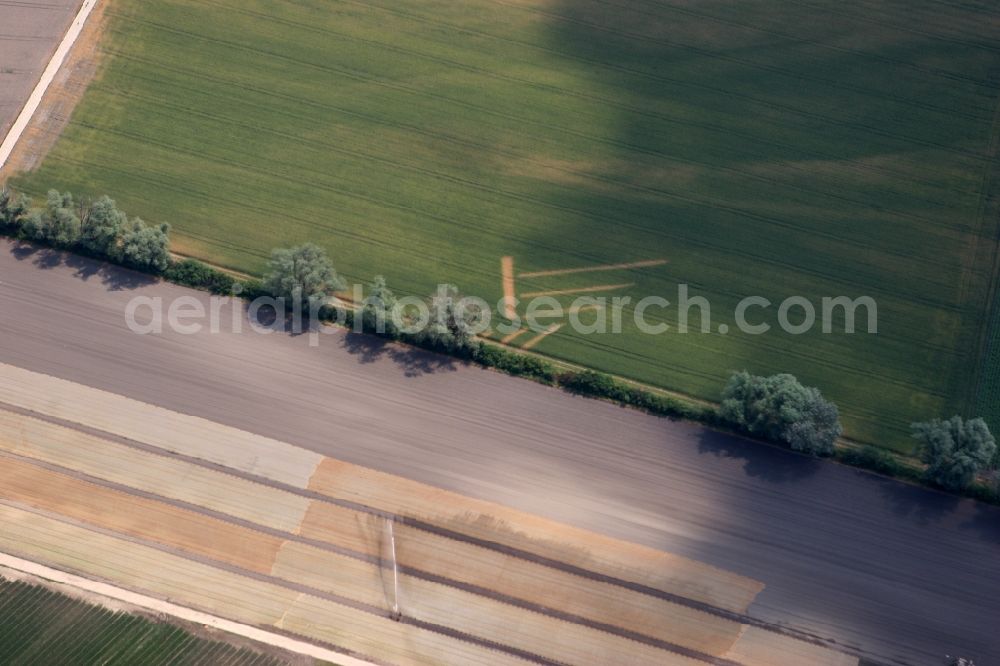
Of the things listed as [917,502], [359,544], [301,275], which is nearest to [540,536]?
[359,544]

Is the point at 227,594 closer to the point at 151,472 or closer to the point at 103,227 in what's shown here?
the point at 151,472

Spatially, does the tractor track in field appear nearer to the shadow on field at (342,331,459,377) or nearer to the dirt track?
the shadow on field at (342,331,459,377)

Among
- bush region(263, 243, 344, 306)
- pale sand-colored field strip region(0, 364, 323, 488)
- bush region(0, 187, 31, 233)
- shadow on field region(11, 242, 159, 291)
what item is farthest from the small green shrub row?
bush region(0, 187, 31, 233)

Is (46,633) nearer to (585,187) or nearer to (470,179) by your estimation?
(470,179)

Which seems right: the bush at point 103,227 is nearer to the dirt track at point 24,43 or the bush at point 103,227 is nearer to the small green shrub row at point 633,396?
the dirt track at point 24,43

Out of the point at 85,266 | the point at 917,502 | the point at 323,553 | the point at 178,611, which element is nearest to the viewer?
the point at 178,611
